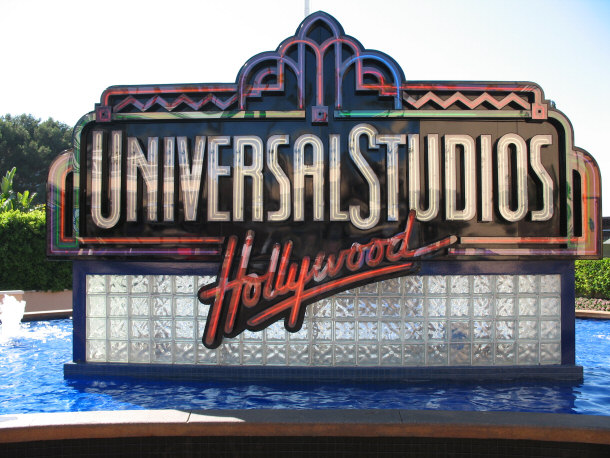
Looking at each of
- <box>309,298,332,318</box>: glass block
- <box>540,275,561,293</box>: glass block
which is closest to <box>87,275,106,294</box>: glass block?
<box>309,298,332,318</box>: glass block

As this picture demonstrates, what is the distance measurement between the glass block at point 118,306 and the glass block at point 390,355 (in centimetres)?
461

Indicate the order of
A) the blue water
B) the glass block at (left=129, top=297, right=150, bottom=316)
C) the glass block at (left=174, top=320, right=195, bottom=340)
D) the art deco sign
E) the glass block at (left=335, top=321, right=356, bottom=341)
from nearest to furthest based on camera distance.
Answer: the blue water < the art deco sign < the glass block at (left=335, top=321, right=356, bottom=341) < the glass block at (left=174, top=320, right=195, bottom=340) < the glass block at (left=129, top=297, right=150, bottom=316)

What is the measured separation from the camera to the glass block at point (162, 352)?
8930 millimetres

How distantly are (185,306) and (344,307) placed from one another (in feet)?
9.23

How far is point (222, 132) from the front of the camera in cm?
Result: 879

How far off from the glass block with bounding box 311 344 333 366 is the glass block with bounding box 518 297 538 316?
3411mm

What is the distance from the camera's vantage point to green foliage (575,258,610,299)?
19.5 metres

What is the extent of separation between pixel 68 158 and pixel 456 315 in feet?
24.3

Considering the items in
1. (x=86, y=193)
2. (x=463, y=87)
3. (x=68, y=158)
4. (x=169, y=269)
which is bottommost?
(x=169, y=269)

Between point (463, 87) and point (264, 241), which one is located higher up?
point (463, 87)

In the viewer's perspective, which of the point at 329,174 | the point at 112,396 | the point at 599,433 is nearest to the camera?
the point at 599,433

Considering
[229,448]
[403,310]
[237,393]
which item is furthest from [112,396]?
[403,310]

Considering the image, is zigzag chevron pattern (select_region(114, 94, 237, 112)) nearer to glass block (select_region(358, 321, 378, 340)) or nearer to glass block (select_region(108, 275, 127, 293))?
glass block (select_region(108, 275, 127, 293))

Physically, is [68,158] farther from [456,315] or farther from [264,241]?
[456,315]
